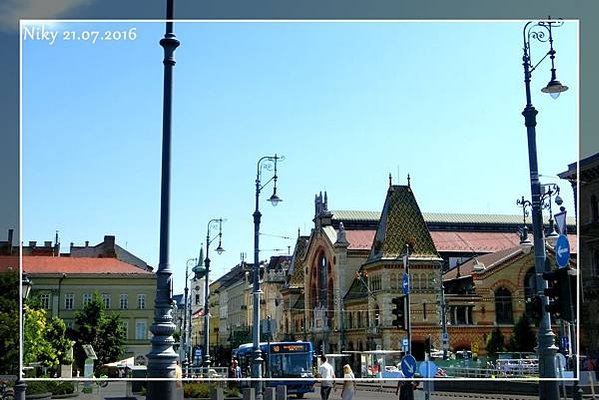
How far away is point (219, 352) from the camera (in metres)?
27.8

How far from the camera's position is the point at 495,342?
1591cm

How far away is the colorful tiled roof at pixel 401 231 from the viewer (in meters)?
12.3

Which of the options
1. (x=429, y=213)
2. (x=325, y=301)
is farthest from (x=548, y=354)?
(x=325, y=301)

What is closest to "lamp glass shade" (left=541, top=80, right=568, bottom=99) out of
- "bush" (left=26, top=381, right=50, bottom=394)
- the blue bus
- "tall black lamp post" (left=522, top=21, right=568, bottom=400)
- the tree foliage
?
"tall black lamp post" (left=522, top=21, right=568, bottom=400)

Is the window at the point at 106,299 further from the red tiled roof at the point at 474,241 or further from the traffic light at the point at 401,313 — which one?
the red tiled roof at the point at 474,241

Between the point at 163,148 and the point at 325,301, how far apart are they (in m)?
13.0

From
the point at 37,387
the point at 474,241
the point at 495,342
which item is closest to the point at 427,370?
the point at 474,241

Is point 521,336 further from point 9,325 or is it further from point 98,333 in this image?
point 9,325

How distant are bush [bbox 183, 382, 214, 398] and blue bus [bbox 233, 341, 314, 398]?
1577 millimetres

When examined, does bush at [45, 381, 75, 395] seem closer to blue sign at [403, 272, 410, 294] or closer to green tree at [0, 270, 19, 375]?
green tree at [0, 270, 19, 375]

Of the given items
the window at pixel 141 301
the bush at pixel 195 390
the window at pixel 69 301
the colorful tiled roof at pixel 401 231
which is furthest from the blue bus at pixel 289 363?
the window at pixel 69 301

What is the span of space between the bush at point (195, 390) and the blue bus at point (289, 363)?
5.17 feet

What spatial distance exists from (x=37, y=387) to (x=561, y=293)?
44.5 ft

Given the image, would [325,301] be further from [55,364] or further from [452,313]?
[55,364]
